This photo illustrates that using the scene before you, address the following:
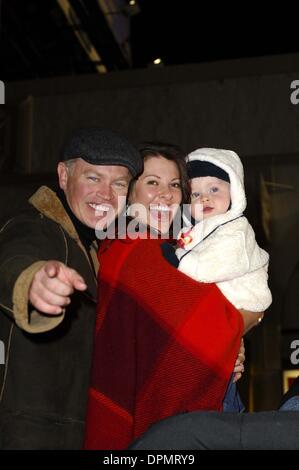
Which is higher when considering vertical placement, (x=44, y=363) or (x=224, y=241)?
(x=224, y=241)

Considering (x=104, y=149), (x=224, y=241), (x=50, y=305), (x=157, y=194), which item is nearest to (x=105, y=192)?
(x=104, y=149)

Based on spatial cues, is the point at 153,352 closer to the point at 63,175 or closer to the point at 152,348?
the point at 152,348

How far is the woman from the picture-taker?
7.85 ft

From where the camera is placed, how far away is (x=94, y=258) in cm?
271

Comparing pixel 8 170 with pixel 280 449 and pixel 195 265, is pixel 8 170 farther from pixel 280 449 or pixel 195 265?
pixel 280 449

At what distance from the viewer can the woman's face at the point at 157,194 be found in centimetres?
287

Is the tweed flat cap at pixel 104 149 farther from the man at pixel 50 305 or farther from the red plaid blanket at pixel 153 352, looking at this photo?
the red plaid blanket at pixel 153 352

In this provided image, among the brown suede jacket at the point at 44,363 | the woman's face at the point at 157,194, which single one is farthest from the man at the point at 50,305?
the woman's face at the point at 157,194

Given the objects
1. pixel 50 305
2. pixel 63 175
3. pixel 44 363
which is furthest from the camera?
pixel 63 175

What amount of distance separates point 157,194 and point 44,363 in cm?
80

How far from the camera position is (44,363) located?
238 centimetres

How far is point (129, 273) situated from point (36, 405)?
1.49ft

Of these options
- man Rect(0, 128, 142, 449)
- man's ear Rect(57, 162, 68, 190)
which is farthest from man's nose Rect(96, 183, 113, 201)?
man's ear Rect(57, 162, 68, 190)

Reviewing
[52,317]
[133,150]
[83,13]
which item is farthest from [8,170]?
[52,317]
